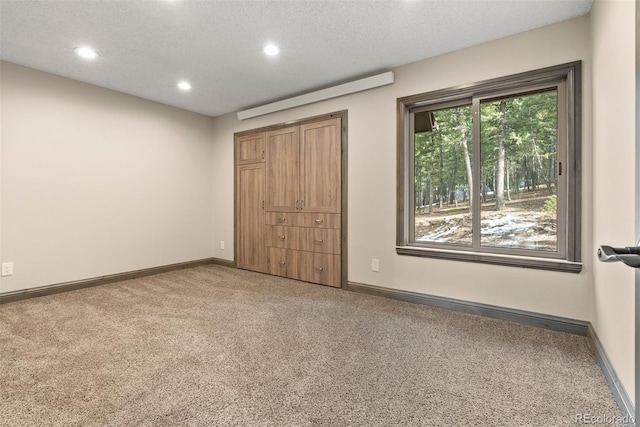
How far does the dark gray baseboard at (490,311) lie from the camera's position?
7.67ft

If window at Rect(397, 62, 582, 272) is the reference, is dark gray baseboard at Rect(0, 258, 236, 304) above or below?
below

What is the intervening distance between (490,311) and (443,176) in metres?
1.31

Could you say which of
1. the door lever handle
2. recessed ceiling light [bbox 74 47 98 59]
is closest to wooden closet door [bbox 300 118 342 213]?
recessed ceiling light [bbox 74 47 98 59]

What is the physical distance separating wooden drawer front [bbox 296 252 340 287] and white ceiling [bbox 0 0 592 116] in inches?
81.1

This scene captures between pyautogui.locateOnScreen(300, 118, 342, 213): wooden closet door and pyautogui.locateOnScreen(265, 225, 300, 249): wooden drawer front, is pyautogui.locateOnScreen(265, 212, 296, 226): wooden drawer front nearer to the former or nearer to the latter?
pyautogui.locateOnScreen(265, 225, 300, 249): wooden drawer front

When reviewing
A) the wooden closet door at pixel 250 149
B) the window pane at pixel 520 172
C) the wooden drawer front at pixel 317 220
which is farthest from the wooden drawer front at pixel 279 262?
the window pane at pixel 520 172

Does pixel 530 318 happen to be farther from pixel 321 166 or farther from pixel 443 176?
pixel 321 166

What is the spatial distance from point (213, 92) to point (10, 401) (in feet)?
11.1

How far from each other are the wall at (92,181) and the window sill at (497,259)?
325cm

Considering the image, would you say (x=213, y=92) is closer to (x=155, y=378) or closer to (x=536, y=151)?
(x=155, y=378)

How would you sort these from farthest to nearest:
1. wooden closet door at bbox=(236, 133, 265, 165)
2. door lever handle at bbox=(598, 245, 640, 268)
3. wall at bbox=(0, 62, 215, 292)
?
1. wooden closet door at bbox=(236, 133, 265, 165)
2. wall at bbox=(0, 62, 215, 292)
3. door lever handle at bbox=(598, 245, 640, 268)

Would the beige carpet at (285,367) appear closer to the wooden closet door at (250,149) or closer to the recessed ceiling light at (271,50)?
the wooden closet door at (250,149)

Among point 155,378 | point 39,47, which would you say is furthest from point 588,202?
point 39,47

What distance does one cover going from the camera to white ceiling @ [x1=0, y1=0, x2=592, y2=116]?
2195 millimetres
